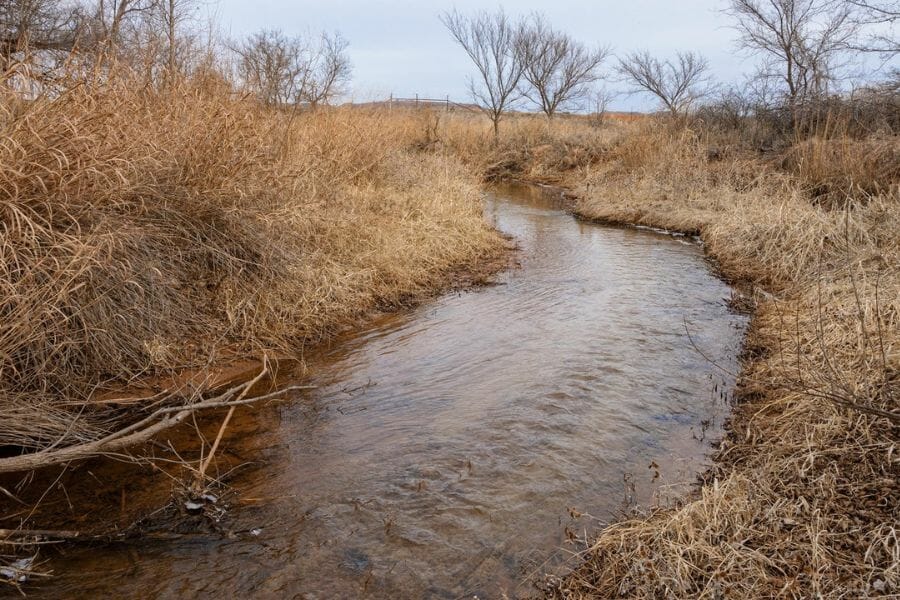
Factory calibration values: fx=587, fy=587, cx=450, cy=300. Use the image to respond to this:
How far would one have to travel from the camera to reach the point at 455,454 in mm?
3902

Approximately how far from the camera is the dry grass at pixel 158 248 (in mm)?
3627

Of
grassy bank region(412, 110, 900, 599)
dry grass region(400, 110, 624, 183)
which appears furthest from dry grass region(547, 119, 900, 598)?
dry grass region(400, 110, 624, 183)

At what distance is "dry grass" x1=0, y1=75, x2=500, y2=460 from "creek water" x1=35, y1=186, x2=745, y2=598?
2.74ft

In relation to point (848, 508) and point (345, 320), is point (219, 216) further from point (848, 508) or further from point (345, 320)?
point (848, 508)

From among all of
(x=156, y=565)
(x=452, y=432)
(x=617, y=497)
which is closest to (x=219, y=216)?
(x=452, y=432)

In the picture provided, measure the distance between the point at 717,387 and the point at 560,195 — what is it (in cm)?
1452

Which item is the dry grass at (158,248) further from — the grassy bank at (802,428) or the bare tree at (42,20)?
the bare tree at (42,20)

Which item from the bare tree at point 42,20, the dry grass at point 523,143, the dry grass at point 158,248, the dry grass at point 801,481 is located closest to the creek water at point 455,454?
the dry grass at point 801,481

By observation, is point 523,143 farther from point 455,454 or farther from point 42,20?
point 455,454

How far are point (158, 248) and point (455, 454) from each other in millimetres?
3154

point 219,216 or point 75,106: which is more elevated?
point 75,106

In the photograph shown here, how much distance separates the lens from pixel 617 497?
3432 millimetres

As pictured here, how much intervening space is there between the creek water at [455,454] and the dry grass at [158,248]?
0.83m

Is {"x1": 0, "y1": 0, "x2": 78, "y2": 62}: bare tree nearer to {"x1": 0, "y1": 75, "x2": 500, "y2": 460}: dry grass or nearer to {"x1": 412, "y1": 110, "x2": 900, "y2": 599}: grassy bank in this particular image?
{"x1": 0, "y1": 75, "x2": 500, "y2": 460}: dry grass
